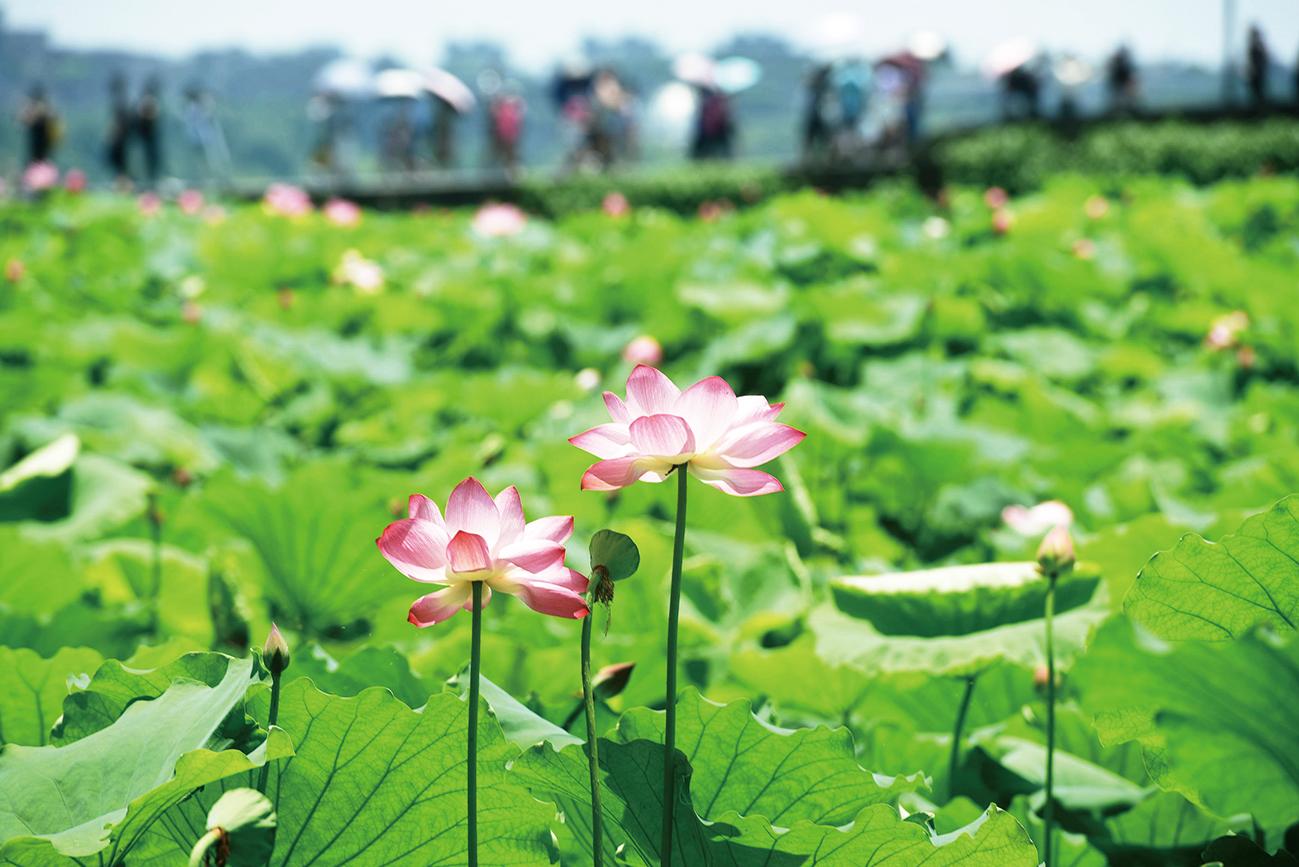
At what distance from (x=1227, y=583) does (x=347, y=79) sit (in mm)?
19389

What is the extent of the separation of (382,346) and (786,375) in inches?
32.8

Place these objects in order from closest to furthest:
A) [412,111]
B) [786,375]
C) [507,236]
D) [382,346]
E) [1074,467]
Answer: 1. [1074,467]
2. [786,375]
3. [382,346]
4. [507,236]
5. [412,111]

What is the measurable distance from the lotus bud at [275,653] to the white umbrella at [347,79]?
18420 millimetres

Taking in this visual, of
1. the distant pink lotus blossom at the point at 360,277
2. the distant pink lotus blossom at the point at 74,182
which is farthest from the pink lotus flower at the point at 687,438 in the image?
the distant pink lotus blossom at the point at 74,182

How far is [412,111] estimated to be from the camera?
666 inches

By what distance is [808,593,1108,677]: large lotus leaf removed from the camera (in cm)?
93

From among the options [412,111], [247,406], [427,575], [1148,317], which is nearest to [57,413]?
[247,406]

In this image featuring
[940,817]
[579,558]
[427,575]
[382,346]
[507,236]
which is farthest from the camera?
[507,236]

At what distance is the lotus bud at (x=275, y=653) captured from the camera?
0.63 m

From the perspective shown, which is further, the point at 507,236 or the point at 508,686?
the point at 507,236

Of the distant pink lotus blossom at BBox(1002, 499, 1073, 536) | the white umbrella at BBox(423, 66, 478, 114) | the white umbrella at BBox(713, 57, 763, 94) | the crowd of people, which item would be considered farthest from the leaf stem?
the white umbrella at BBox(713, 57, 763, 94)

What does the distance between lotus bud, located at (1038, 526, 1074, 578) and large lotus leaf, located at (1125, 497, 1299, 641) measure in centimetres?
12

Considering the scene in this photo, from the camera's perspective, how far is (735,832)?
0.62 metres

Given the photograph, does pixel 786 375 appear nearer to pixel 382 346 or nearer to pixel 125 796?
pixel 382 346
